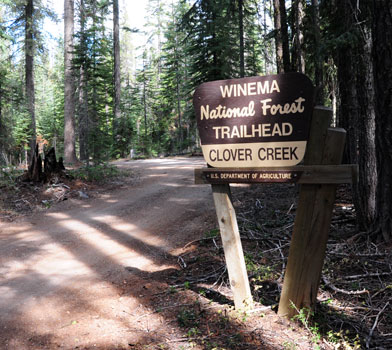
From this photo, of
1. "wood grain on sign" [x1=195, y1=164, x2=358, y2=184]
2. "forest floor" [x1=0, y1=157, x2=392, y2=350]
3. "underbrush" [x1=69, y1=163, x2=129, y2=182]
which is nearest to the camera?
"wood grain on sign" [x1=195, y1=164, x2=358, y2=184]

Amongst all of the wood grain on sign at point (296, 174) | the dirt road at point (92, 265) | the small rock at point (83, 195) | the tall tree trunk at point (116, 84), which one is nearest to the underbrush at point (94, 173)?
the small rock at point (83, 195)

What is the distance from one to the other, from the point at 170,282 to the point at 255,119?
2.68 metres

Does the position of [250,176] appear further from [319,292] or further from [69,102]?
[69,102]

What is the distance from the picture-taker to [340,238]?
5.55 metres

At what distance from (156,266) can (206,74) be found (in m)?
16.2

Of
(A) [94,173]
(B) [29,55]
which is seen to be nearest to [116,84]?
(B) [29,55]

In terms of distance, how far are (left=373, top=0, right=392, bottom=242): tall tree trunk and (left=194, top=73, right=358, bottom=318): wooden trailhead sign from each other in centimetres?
179

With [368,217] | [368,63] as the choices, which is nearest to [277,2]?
[368,63]

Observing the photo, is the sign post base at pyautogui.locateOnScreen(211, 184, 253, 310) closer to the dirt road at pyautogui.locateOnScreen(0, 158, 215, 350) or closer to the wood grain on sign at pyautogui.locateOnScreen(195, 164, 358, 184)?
the wood grain on sign at pyautogui.locateOnScreen(195, 164, 358, 184)

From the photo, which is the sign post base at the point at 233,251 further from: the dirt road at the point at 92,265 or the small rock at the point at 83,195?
the small rock at the point at 83,195

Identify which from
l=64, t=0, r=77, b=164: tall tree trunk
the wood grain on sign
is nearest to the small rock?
the wood grain on sign

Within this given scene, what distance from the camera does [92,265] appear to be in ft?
18.5

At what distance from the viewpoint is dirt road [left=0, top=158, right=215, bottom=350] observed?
12.0 feet

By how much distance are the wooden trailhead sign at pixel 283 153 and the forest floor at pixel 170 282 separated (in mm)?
435
